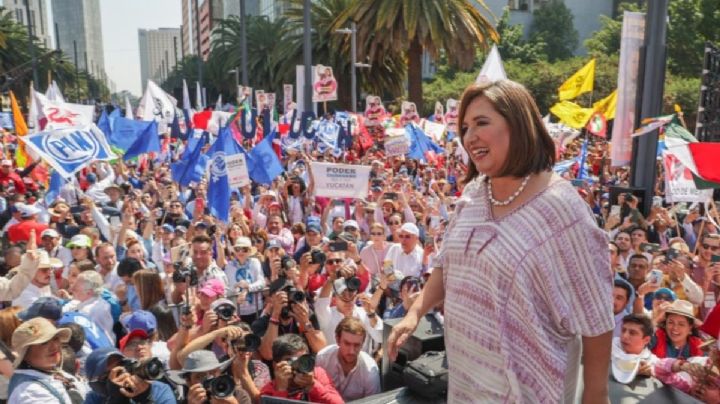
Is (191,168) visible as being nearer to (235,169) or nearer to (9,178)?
(235,169)

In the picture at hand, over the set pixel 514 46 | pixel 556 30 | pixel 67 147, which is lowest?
pixel 67 147

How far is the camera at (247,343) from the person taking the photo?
369 cm

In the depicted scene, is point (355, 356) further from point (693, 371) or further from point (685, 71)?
point (685, 71)

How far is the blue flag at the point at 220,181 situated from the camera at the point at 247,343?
5045 mm

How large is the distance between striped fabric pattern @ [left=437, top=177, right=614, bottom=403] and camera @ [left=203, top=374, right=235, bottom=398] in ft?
6.02

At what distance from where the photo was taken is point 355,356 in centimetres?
392

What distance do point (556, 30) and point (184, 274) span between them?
196 feet

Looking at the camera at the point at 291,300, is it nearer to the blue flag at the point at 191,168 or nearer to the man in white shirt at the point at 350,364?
the man in white shirt at the point at 350,364

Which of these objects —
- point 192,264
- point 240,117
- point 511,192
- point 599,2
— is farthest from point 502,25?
point 511,192

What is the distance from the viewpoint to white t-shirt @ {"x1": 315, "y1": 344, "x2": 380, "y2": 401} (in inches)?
149

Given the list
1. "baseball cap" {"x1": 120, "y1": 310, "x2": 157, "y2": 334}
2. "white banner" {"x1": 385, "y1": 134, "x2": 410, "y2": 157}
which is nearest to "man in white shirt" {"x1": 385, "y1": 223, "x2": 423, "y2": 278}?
"baseball cap" {"x1": 120, "y1": 310, "x2": 157, "y2": 334}

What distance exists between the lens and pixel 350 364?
3922 millimetres

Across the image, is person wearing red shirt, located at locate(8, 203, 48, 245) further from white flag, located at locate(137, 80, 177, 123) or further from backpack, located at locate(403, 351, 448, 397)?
white flag, located at locate(137, 80, 177, 123)

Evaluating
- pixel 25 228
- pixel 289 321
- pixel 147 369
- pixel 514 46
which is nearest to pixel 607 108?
pixel 25 228
